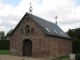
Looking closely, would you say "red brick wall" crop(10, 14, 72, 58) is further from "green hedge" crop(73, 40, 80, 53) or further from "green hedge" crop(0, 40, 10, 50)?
"green hedge" crop(0, 40, 10, 50)

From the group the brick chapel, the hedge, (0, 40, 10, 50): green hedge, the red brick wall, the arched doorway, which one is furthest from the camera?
(0, 40, 10, 50): green hedge

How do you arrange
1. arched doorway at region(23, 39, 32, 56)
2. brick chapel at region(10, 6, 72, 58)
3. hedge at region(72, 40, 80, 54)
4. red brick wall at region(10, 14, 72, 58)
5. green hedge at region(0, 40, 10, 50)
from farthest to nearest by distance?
1. green hedge at region(0, 40, 10, 50)
2. hedge at region(72, 40, 80, 54)
3. arched doorway at region(23, 39, 32, 56)
4. brick chapel at region(10, 6, 72, 58)
5. red brick wall at region(10, 14, 72, 58)

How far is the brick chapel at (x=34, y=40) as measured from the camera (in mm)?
27656

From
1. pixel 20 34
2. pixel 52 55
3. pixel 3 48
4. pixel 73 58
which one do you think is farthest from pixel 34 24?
pixel 3 48

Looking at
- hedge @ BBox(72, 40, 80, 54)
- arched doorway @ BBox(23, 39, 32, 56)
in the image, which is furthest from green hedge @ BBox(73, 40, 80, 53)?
arched doorway @ BBox(23, 39, 32, 56)

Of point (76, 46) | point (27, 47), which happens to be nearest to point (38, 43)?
point (27, 47)

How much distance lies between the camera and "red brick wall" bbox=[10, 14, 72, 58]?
27531mm

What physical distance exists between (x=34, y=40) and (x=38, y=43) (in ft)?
3.19

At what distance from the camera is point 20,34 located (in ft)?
101

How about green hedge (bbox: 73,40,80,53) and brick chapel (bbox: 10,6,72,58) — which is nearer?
brick chapel (bbox: 10,6,72,58)

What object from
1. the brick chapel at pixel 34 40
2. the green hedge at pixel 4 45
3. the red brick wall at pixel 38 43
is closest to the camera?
the red brick wall at pixel 38 43

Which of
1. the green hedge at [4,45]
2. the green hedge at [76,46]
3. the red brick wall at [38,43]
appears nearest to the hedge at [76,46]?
the green hedge at [76,46]

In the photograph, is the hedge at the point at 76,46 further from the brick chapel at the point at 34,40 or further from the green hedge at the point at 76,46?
the brick chapel at the point at 34,40

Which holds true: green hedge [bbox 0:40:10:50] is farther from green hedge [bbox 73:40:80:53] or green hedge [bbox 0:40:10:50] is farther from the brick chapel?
green hedge [bbox 73:40:80:53]
